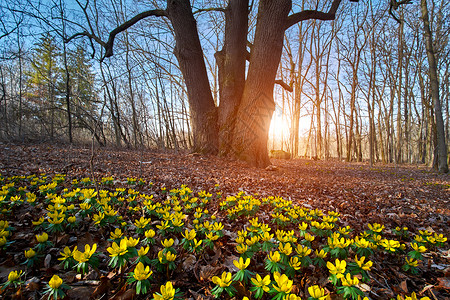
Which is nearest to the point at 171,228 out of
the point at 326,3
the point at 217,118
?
the point at 217,118

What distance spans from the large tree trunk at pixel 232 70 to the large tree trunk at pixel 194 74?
0.40m

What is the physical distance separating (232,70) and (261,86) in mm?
1338

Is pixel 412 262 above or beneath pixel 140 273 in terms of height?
beneath

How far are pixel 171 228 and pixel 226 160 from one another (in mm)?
4378

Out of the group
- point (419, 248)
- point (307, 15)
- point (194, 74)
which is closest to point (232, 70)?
point (194, 74)

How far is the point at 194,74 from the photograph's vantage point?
655 centimetres

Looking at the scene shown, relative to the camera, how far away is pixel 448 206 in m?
3.54

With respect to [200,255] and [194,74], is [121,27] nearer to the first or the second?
[194,74]

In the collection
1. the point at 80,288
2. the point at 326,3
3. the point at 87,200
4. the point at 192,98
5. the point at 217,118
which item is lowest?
the point at 80,288

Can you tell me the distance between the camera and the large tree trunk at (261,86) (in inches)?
226

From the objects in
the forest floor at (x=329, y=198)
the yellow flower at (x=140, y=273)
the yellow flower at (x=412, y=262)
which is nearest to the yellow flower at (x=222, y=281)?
the forest floor at (x=329, y=198)

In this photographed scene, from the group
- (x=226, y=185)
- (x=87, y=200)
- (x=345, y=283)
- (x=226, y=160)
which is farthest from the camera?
(x=226, y=160)

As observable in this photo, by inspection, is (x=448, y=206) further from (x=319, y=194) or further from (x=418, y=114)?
(x=418, y=114)

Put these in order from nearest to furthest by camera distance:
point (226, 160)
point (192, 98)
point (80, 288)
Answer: point (80, 288) → point (226, 160) → point (192, 98)
